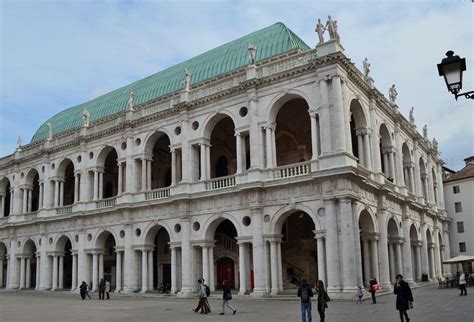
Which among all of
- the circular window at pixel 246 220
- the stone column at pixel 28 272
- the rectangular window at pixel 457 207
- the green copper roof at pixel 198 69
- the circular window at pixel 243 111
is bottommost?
the stone column at pixel 28 272

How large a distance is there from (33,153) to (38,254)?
9046mm

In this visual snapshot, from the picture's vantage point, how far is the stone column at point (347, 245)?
2294 centimetres

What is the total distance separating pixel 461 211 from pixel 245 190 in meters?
33.1

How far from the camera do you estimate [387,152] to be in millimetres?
33281

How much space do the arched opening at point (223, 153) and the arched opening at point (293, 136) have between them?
3821 millimetres

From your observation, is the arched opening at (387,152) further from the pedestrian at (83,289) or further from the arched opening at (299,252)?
the pedestrian at (83,289)

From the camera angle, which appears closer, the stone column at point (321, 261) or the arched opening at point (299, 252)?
the stone column at point (321, 261)

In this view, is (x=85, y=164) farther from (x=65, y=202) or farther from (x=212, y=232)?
(x=212, y=232)

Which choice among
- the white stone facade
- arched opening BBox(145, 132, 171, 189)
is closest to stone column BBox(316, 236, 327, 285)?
the white stone facade

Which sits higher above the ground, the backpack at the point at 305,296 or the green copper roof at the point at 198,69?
the green copper roof at the point at 198,69

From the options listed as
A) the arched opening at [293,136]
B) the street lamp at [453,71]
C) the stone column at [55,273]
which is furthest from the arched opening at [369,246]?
the stone column at [55,273]

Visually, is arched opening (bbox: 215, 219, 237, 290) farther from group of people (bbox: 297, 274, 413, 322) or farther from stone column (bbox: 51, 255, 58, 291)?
group of people (bbox: 297, 274, 413, 322)

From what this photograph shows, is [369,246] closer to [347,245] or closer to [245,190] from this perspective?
[347,245]

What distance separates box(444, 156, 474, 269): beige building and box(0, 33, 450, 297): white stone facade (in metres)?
6.27
